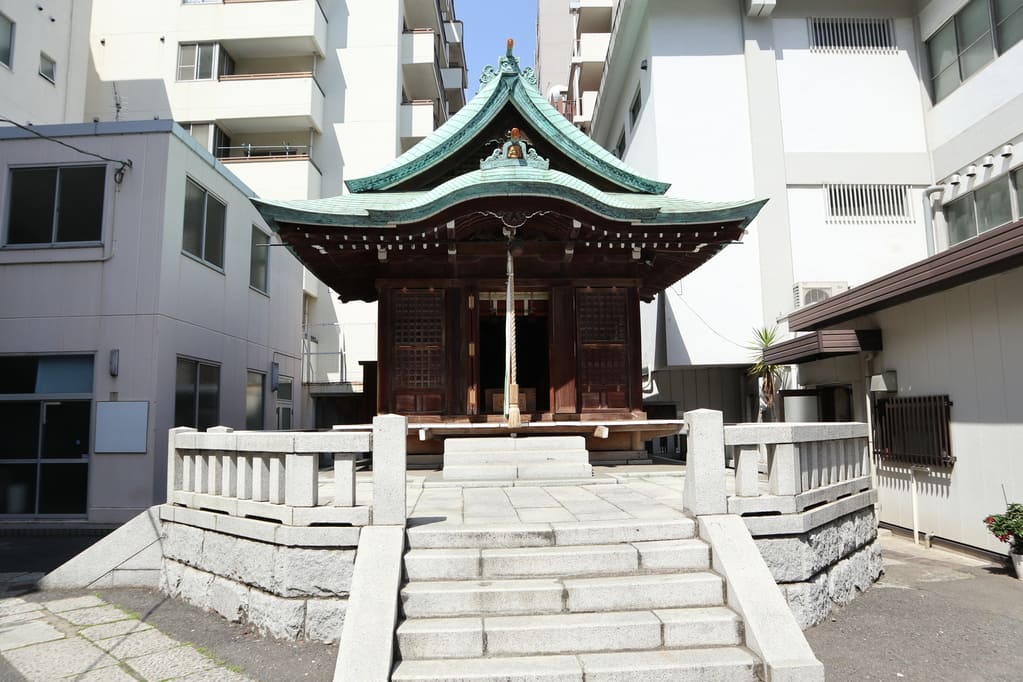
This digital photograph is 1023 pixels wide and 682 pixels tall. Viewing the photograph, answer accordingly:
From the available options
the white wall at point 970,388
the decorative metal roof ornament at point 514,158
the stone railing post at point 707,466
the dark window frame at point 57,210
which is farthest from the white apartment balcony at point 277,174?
the stone railing post at point 707,466

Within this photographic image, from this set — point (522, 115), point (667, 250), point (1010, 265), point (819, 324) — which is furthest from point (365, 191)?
point (1010, 265)

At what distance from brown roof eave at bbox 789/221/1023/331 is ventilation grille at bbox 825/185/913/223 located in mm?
5452

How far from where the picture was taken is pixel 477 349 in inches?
465

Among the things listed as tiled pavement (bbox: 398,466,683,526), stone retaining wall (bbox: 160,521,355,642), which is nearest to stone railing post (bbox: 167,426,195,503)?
stone retaining wall (bbox: 160,521,355,642)

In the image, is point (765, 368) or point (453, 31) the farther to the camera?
point (453, 31)

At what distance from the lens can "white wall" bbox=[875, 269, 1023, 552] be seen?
8484mm

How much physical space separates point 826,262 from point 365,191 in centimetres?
1150

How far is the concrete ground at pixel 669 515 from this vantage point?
5.35 m

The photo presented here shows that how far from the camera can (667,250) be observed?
11609 millimetres

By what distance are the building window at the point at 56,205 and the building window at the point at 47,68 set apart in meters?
9.20

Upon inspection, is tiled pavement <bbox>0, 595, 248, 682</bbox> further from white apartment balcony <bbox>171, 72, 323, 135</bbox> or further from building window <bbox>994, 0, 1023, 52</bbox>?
white apartment balcony <bbox>171, 72, 323, 135</bbox>

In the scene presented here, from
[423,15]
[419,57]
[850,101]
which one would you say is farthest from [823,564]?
[423,15]

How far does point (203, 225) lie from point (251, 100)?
9652 mm

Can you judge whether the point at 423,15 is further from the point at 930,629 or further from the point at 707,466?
the point at 930,629
